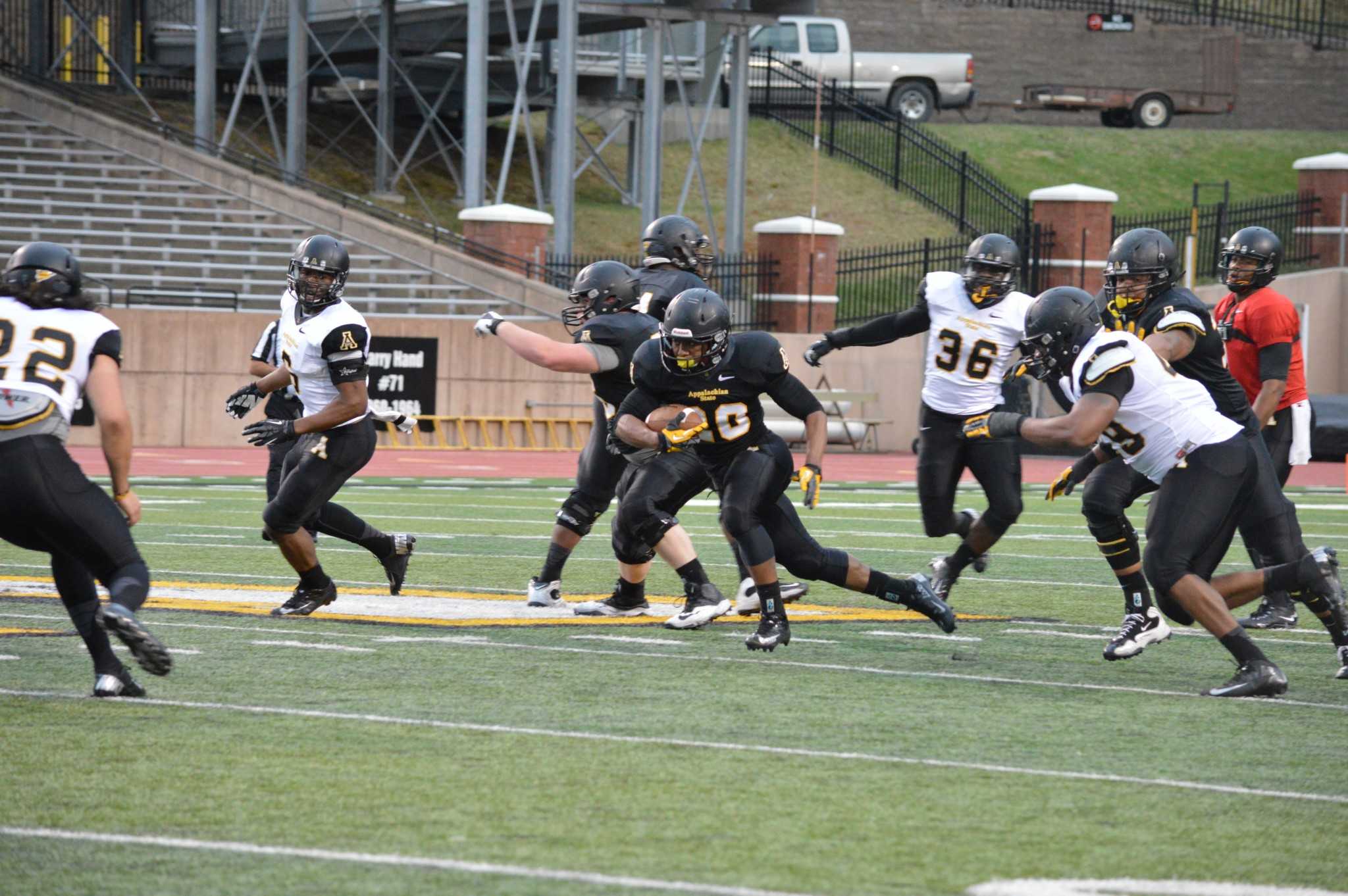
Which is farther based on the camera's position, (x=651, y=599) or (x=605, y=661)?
(x=651, y=599)

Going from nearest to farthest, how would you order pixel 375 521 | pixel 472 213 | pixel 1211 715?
pixel 1211 715 < pixel 375 521 < pixel 472 213

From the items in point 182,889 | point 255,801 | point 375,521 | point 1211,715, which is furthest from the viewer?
point 375,521

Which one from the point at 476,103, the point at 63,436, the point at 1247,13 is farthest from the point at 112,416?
the point at 1247,13

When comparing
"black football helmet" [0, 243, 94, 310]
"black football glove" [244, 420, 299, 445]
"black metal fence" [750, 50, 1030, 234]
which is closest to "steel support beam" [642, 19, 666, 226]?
"black metal fence" [750, 50, 1030, 234]

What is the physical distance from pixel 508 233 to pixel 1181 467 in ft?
65.9

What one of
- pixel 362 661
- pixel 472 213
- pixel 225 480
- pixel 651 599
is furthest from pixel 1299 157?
pixel 362 661

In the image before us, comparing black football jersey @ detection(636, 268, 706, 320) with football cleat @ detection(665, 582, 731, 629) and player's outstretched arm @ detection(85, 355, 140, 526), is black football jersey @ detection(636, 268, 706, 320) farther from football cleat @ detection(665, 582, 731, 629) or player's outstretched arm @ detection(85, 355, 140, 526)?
player's outstretched arm @ detection(85, 355, 140, 526)

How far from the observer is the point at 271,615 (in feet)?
31.5

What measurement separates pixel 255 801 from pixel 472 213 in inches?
867

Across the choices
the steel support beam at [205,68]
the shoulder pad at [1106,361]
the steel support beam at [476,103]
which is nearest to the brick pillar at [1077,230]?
the steel support beam at [476,103]

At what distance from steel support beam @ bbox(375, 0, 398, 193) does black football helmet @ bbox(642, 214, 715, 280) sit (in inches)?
814

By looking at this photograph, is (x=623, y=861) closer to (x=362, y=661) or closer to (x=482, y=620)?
(x=362, y=661)

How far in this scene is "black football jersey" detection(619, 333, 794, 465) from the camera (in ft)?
27.9

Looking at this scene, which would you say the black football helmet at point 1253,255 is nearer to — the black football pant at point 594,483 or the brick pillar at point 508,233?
the black football pant at point 594,483
